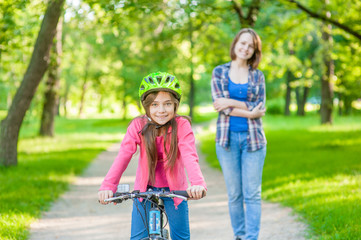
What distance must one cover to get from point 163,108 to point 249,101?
174 cm

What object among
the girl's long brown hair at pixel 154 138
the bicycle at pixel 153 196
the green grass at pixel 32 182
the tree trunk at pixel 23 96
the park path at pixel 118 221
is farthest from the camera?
the tree trunk at pixel 23 96

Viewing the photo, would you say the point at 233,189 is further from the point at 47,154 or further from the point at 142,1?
the point at 47,154

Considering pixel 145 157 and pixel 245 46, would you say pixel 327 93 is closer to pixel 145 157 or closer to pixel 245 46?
pixel 245 46

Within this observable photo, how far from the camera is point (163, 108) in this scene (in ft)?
10.3

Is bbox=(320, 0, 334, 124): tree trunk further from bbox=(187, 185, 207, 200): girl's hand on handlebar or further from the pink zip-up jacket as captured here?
bbox=(187, 185, 207, 200): girl's hand on handlebar

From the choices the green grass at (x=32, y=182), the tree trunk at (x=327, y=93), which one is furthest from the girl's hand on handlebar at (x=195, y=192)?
the tree trunk at (x=327, y=93)

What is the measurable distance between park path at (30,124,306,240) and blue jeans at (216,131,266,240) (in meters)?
0.76

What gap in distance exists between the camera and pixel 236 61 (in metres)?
4.76

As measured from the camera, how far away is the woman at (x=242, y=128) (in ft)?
15.1

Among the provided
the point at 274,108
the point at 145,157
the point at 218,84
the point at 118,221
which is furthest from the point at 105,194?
the point at 274,108

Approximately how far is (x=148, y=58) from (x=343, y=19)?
6.16 m

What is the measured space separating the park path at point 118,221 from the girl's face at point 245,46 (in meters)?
2.18

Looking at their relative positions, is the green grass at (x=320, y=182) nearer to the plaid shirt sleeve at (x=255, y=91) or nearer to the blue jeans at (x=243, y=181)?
the blue jeans at (x=243, y=181)

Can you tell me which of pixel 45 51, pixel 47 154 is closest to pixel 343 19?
pixel 45 51
